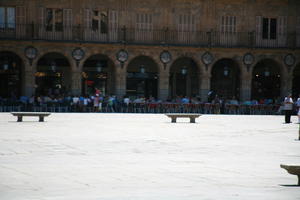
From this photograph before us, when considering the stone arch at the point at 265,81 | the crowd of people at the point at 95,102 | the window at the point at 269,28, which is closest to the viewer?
the crowd of people at the point at 95,102

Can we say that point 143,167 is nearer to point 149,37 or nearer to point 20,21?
point 20,21

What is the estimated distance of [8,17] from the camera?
34.7 meters

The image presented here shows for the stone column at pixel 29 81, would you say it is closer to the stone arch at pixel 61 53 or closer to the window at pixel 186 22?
the stone arch at pixel 61 53

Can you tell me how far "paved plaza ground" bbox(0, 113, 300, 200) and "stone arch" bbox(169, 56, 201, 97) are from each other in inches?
884

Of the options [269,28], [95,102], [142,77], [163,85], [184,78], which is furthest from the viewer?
[184,78]

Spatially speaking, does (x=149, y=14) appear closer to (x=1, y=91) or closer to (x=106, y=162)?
(x=1, y=91)

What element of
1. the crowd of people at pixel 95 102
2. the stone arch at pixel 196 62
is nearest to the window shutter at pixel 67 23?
the crowd of people at pixel 95 102

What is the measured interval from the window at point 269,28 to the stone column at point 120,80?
979 centimetres

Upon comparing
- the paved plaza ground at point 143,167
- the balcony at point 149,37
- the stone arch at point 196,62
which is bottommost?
the paved plaza ground at point 143,167

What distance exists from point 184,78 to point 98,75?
19.9 ft

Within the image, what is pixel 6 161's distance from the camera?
10422mm

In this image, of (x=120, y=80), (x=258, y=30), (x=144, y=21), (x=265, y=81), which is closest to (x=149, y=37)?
(x=144, y=21)

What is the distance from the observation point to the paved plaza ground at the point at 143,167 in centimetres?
756

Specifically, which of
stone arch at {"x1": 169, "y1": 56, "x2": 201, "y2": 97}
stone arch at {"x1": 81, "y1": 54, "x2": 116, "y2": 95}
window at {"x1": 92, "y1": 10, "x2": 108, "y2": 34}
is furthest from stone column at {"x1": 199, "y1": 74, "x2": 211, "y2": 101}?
window at {"x1": 92, "y1": 10, "x2": 108, "y2": 34}
